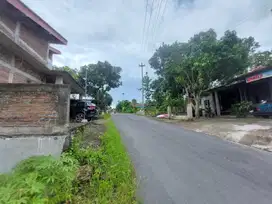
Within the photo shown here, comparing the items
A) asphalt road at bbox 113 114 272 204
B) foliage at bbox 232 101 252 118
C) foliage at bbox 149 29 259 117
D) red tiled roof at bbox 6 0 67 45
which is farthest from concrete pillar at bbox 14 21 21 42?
foliage at bbox 232 101 252 118

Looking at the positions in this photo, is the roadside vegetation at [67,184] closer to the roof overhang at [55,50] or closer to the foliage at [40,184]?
the foliage at [40,184]

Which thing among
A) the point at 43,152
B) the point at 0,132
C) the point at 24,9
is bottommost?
the point at 43,152

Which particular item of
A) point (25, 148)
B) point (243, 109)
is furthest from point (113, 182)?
point (243, 109)

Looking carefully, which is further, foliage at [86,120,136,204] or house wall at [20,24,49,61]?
house wall at [20,24,49,61]

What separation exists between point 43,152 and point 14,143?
77 centimetres

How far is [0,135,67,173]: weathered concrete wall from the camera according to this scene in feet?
13.5

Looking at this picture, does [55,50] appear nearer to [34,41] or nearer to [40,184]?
[34,41]

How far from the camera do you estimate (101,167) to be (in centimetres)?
367

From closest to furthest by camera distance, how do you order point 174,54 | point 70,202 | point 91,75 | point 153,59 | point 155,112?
point 70,202 < point 174,54 < point 153,59 < point 155,112 < point 91,75

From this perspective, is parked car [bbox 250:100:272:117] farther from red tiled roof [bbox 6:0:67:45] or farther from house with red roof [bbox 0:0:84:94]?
red tiled roof [bbox 6:0:67:45]

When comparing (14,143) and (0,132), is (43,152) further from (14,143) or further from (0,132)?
(0,132)

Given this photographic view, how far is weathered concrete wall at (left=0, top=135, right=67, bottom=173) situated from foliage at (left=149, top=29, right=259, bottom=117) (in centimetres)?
1124

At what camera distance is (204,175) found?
10.8 ft

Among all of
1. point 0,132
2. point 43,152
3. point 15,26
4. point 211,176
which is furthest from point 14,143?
point 15,26
